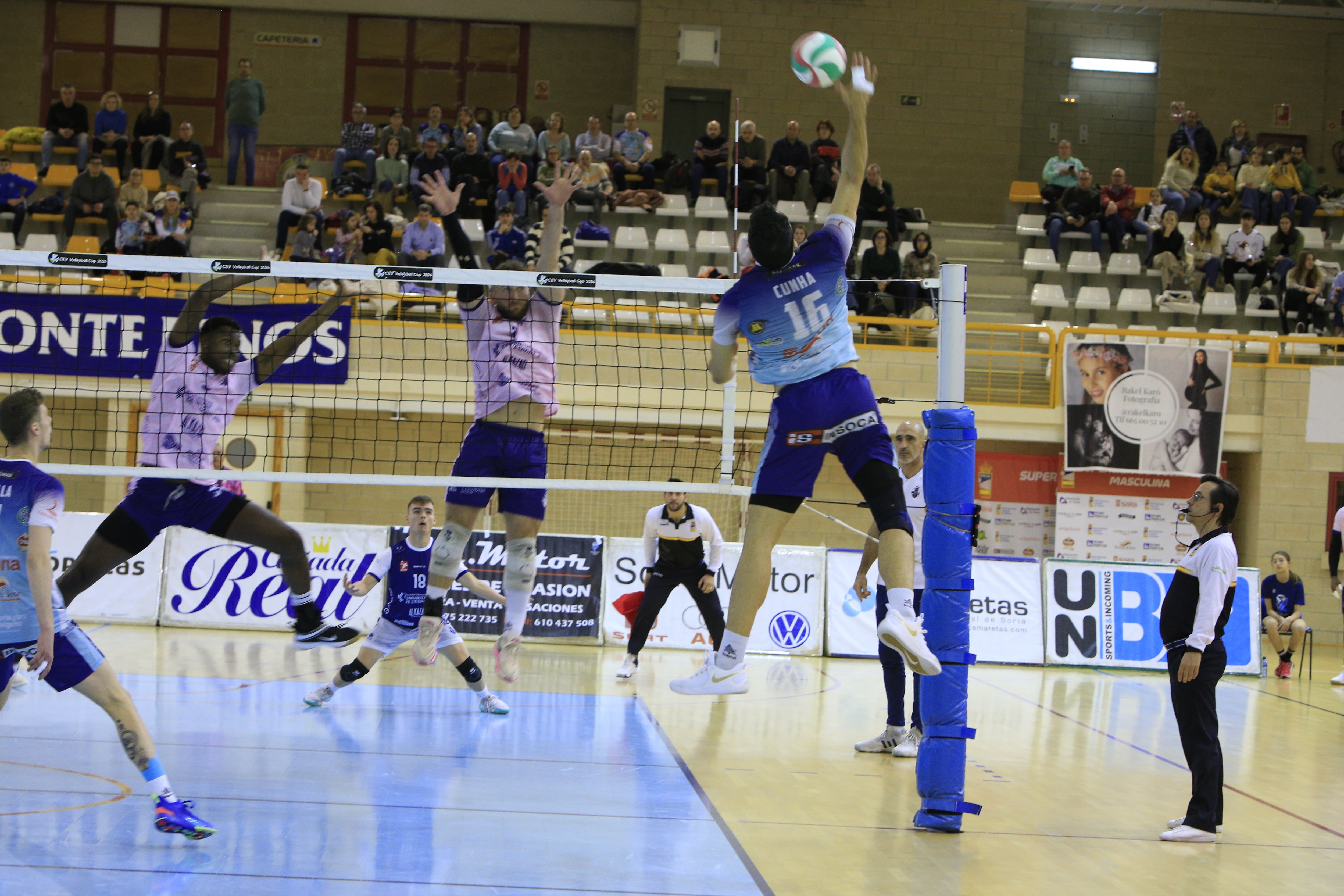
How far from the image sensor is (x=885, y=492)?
5062 millimetres

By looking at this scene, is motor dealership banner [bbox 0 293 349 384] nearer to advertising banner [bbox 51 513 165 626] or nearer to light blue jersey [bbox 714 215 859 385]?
advertising banner [bbox 51 513 165 626]

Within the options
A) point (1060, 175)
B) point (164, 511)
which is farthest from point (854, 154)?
point (1060, 175)

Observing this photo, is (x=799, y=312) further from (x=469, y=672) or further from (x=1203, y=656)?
(x=469, y=672)

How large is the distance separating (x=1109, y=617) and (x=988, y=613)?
4.61ft

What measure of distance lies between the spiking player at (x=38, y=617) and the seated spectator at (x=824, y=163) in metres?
15.1

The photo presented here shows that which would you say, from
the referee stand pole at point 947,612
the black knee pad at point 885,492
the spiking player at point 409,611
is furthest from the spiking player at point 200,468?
the referee stand pole at point 947,612

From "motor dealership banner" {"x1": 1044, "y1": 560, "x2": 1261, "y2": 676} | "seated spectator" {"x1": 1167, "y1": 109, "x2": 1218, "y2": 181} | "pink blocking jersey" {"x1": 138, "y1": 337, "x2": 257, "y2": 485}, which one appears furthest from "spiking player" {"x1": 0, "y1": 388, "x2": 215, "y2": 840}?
"seated spectator" {"x1": 1167, "y1": 109, "x2": 1218, "y2": 181}

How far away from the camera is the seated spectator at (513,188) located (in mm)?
17328

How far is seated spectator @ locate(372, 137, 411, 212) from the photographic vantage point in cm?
1867

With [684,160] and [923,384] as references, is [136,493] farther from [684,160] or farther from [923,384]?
[684,160]

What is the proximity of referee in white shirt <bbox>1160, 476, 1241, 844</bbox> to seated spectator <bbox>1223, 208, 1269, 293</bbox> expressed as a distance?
13678mm

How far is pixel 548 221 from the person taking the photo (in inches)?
261

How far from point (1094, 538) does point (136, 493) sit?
13.9 metres

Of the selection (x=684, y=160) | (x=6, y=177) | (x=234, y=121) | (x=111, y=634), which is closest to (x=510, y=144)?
(x=684, y=160)
